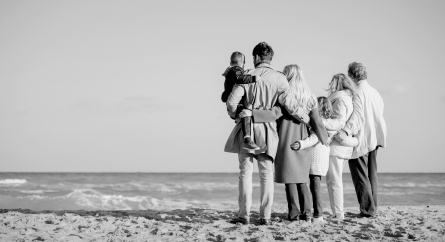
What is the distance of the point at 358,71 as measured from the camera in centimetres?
498

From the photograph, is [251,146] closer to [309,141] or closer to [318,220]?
[309,141]

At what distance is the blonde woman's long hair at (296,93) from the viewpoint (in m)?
4.05

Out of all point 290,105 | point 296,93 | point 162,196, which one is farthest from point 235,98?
point 162,196

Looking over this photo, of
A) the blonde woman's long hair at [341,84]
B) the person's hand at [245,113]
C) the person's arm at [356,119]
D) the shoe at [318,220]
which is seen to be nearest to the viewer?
the person's hand at [245,113]

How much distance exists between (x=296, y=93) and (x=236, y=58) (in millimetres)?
793

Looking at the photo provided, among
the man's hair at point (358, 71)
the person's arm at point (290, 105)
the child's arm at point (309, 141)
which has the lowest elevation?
the child's arm at point (309, 141)

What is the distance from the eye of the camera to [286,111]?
4129 mm

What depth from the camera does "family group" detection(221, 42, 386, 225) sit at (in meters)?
4.02

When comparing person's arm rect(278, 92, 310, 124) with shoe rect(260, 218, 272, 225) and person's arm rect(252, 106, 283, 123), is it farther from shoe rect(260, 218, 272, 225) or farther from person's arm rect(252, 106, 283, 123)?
shoe rect(260, 218, 272, 225)

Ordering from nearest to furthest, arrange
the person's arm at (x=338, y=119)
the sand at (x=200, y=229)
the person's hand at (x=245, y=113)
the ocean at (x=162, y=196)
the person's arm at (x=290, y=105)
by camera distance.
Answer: the sand at (x=200, y=229) < the person's hand at (x=245, y=113) < the person's arm at (x=290, y=105) < the person's arm at (x=338, y=119) < the ocean at (x=162, y=196)

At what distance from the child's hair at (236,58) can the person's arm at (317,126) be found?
3.19ft

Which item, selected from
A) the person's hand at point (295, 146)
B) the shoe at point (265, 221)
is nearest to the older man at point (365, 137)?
the person's hand at point (295, 146)

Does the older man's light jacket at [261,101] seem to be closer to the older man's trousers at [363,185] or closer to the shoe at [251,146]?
the shoe at [251,146]

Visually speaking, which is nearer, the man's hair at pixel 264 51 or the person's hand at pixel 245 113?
the person's hand at pixel 245 113
